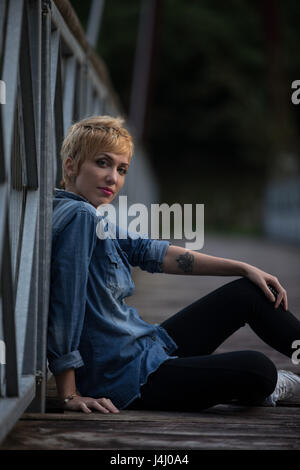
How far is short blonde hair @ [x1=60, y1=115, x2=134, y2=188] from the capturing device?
6.22 ft

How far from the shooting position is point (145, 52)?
15523 millimetres

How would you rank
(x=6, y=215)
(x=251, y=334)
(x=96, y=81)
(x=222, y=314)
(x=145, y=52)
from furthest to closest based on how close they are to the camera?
(x=145, y=52), (x=96, y=81), (x=251, y=334), (x=222, y=314), (x=6, y=215)

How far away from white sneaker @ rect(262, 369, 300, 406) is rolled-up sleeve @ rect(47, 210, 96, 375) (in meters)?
0.60

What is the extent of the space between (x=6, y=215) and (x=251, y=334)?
7.21 feet

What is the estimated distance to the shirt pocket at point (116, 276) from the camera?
1854 millimetres

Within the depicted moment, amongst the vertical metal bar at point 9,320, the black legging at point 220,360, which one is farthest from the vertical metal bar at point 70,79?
the vertical metal bar at point 9,320

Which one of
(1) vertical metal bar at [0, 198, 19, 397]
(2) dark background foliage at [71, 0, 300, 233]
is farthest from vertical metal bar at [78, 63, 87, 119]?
(2) dark background foliage at [71, 0, 300, 233]

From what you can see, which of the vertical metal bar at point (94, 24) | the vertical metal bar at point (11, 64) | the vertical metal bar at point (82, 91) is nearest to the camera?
the vertical metal bar at point (11, 64)

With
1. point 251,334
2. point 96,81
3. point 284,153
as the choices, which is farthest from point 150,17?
point 251,334

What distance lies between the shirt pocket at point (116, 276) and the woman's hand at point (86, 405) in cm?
28

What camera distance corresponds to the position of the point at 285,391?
2049mm

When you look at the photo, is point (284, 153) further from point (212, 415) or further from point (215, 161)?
point (212, 415)

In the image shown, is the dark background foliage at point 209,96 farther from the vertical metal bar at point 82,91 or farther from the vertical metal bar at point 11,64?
the vertical metal bar at point 11,64

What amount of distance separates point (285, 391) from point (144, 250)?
58cm
